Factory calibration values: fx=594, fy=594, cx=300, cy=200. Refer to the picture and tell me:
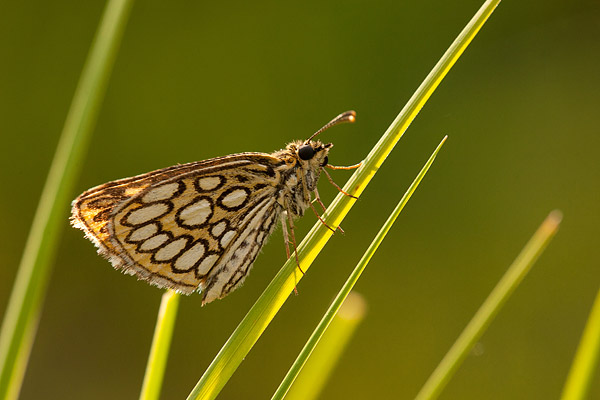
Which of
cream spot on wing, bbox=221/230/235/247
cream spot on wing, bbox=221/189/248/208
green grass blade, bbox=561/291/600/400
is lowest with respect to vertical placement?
cream spot on wing, bbox=221/230/235/247

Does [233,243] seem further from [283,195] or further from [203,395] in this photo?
[203,395]

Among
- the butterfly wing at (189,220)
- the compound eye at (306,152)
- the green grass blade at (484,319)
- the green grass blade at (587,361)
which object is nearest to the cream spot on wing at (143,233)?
the butterfly wing at (189,220)

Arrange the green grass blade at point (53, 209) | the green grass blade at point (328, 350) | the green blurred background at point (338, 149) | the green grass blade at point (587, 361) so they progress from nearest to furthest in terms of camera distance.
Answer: the green grass blade at point (587, 361), the green grass blade at point (53, 209), the green grass blade at point (328, 350), the green blurred background at point (338, 149)

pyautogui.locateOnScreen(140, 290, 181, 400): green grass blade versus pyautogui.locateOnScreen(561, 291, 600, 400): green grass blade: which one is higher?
pyautogui.locateOnScreen(561, 291, 600, 400): green grass blade

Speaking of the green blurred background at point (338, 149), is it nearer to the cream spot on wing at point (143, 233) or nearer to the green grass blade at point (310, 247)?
the cream spot on wing at point (143, 233)

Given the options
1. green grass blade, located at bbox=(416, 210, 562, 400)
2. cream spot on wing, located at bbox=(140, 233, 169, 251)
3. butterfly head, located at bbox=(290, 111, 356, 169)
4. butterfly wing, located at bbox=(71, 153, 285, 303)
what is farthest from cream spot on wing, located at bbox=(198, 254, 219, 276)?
green grass blade, located at bbox=(416, 210, 562, 400)

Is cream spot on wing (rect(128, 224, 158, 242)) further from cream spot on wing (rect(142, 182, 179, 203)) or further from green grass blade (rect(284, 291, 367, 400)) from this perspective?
green grass blade (rect(284, 291, 367, 400))

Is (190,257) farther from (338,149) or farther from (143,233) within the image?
(338,149)
